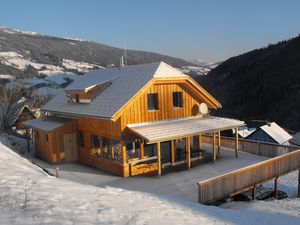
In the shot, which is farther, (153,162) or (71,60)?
(71,60)

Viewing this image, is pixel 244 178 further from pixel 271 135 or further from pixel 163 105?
pixel 271 135

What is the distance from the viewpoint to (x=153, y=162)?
21547mm

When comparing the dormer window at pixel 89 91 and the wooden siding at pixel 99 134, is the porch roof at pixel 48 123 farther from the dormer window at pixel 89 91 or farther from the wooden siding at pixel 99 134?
the dormer window at pixel 89 91

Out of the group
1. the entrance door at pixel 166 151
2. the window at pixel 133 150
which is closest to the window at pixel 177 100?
the entrance door at pixel 166 151

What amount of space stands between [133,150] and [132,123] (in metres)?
1.71

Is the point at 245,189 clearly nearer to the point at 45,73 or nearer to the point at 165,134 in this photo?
the point at 165,134

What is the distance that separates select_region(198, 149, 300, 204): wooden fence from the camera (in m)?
16.4

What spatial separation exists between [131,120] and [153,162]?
8.88ft

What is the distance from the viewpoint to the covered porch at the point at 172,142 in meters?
19.9

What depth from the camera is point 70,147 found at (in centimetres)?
2377

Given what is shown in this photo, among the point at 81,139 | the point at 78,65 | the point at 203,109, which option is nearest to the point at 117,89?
the point at 81,139

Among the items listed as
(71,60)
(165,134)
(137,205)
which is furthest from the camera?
(71,60)

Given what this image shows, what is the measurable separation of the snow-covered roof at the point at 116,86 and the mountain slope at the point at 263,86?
272ft

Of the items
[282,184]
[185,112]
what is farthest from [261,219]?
[282,184]
